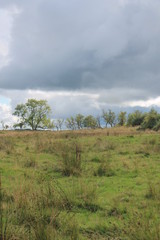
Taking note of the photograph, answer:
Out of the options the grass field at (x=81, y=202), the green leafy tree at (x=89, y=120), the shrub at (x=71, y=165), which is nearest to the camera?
the grass field at (x=81, y=202)

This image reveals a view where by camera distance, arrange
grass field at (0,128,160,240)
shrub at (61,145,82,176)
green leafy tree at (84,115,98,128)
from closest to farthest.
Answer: grass field at (0,128,160,240) < shrub at (61,145,82,176) < green leafy tree at (84,115,98,128)

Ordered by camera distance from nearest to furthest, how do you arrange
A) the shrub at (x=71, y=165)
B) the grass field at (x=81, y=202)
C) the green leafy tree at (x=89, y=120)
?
the grass field at (x=81, y=202) < the shrub at (x=71, y=165) < the green leafy tree at (x=89, y=120)

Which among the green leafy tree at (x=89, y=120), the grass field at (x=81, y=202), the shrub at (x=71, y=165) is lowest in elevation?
the grass field at (x=81, y=202)

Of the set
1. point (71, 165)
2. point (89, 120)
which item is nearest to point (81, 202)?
point (71, 165)

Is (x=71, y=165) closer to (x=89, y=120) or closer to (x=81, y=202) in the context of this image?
(x=81, y=202)

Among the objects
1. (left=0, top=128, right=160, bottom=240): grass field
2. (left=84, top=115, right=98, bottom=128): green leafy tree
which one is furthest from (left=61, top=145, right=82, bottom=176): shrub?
(left=84, top=115, right=98, bottom=128): green leafy tree

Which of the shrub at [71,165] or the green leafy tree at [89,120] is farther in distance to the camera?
the green leafy tree at [89,120]

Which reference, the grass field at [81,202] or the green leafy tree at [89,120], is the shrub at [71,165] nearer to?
the grass field at [81,202]

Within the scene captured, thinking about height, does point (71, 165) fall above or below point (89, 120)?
below

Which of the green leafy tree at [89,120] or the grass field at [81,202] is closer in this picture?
the grass field at [81,202]

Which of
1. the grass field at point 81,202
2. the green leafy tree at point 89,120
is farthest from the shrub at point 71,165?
the green leafy tree at point 89,120

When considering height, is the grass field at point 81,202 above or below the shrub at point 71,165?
below

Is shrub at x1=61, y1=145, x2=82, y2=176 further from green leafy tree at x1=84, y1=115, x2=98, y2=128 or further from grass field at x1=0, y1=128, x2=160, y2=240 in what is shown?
green leafy tree at x1=84, y1=115, x2=98, y2=128

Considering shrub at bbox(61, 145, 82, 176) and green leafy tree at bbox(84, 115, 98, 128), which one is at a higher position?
green leafy tree at bbox(84, 115, 98, 128)
